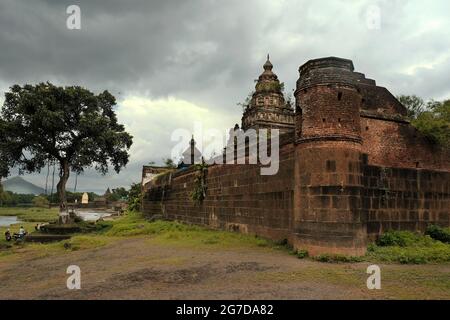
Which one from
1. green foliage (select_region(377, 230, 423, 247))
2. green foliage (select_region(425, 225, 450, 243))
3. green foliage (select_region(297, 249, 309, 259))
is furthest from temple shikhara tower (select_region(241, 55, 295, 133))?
green foliage (select_region(297, 249, 309, 259))

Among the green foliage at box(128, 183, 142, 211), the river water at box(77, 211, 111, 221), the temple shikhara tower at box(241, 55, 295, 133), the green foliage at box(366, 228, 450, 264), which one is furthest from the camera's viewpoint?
the river water at box(77, 211, 111, 221)

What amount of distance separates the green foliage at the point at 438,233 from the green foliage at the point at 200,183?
33.8ft

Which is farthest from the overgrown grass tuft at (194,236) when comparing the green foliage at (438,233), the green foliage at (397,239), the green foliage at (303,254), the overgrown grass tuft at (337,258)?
the green foliage at (438,233)

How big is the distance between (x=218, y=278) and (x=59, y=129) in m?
20.1

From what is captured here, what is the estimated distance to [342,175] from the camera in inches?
383

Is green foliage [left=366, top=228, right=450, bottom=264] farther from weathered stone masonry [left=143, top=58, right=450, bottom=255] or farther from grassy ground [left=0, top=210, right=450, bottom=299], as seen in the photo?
weathered stone masonry [left=143, top=58, right=450, bottom=255]

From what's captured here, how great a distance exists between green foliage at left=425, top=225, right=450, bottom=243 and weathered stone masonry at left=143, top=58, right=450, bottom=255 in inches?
→ 9.2

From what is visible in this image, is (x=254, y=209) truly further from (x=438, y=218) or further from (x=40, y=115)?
(x=40, y=115)

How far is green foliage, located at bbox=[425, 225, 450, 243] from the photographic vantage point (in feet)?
36.6

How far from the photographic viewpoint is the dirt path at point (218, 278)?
20.9ft

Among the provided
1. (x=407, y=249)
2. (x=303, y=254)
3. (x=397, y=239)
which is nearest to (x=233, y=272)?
(x=303, y=254)

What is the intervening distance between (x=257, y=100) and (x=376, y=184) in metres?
26.1

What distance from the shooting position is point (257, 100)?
118ft

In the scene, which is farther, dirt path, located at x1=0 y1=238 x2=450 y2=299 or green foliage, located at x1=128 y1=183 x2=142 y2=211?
green foliage, located at x1=128 y1=183 x2=142 y2=211
